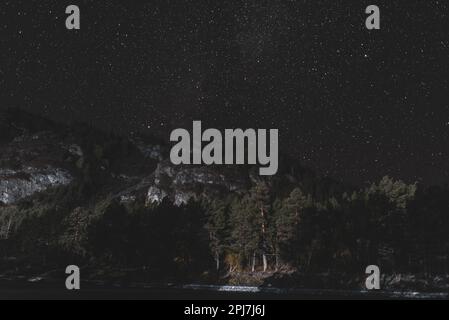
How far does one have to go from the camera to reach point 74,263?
13975 cm

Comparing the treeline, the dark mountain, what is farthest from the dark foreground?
the treeline

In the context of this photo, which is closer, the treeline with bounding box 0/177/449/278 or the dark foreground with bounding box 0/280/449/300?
the dark foreground with bounding box 0/280/449/300

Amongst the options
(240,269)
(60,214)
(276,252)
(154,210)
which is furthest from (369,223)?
Answer: (60,214)

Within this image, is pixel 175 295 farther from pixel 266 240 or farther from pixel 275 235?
pixel 275 235

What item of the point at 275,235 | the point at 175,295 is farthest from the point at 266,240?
the point at 175,295

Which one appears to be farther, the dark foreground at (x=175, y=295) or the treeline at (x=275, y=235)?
→ the treeline at (x=275, y=235)

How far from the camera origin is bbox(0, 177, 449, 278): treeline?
107m

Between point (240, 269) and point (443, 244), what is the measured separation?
40.6 m

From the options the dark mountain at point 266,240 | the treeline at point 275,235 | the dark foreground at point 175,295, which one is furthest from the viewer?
the treeline at point 275,235

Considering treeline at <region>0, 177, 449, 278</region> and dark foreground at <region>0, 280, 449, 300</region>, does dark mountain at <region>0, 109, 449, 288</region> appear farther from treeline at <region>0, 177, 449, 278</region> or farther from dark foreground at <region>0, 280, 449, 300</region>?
dark foreground at <region>0, 280, 449, 300</region>

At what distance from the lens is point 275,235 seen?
11781 cm

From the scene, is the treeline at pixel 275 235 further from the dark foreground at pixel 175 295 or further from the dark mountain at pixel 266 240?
the dark foreground at pixel 175 295

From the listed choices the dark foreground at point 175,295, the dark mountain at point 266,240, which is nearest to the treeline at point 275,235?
the dark mountain at point 266,240

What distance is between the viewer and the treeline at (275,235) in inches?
4213
